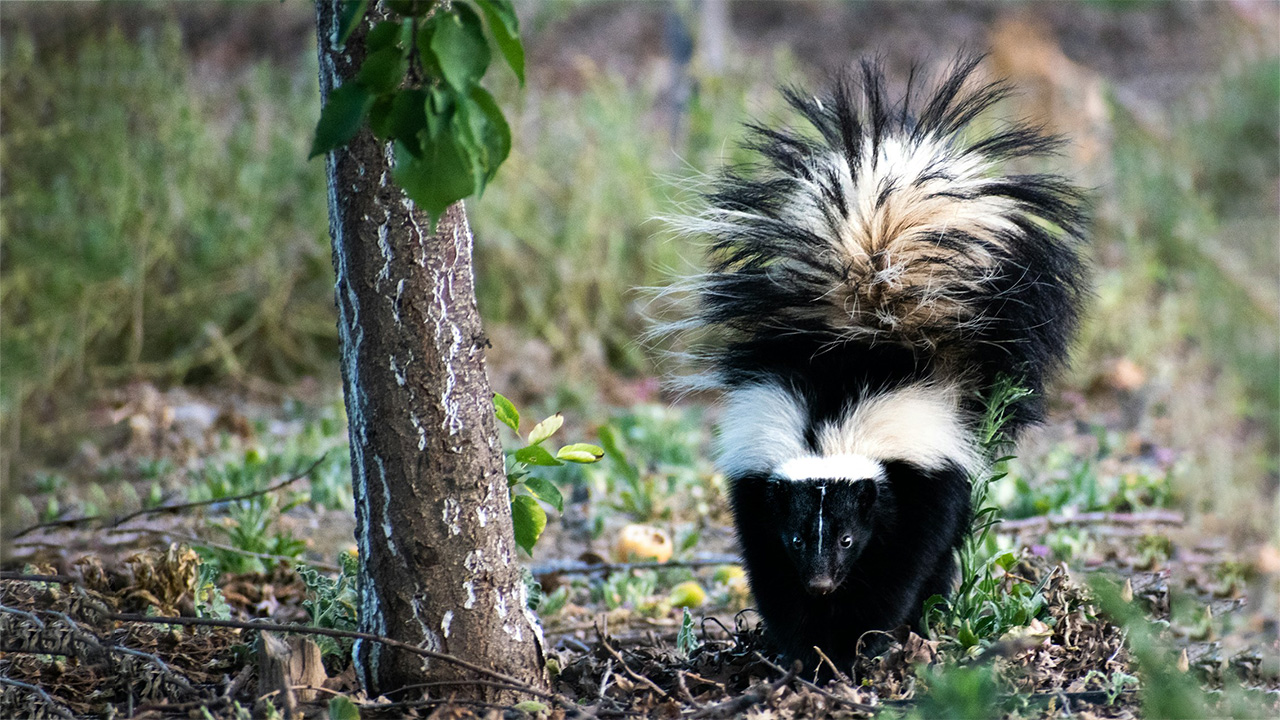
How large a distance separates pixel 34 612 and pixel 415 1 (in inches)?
66.5

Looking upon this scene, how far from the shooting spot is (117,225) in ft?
19.0

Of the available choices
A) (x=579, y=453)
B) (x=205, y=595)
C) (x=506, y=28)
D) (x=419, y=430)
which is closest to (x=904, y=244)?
(x=579, y=453)

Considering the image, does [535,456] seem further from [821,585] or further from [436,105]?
[436,105]

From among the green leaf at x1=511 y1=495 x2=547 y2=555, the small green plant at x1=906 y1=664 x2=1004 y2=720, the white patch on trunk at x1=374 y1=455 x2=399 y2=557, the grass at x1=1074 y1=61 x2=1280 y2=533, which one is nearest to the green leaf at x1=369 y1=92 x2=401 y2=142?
the white patch on trunk at x1=374 y1=455 x2=399 y2=557

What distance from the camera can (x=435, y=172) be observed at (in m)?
1.93

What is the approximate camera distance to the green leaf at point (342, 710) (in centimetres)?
235

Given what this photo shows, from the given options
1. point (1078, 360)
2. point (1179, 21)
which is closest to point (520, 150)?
point (1078, 360)

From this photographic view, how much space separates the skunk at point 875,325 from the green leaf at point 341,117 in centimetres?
158

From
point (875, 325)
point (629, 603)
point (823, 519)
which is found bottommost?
point (629, 603)

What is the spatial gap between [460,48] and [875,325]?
180 cm

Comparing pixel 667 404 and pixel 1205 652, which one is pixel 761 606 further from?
pixel 667 404

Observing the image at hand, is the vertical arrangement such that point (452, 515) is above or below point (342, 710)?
above

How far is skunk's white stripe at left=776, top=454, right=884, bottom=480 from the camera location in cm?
303

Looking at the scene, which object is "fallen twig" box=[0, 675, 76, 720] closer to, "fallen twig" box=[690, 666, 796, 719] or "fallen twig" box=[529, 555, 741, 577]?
"fallen twig" box=[690, 666, 796, 719]
